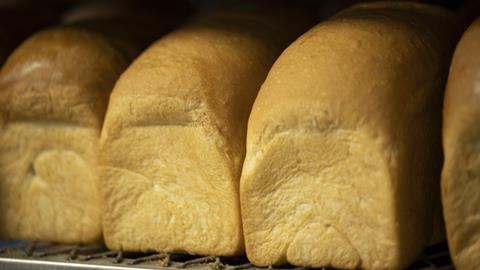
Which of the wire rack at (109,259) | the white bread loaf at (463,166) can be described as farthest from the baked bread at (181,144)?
the white bread loaf at (463,166)

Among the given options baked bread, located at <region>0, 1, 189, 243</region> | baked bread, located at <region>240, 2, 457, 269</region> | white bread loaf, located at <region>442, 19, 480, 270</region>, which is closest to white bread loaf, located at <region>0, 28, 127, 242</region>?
baked bread, located at <region>0, 1, 189, 243</region>

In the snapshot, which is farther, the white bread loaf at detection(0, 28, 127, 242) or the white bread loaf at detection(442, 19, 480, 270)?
the white bread loaf at detection(0, 28, 127, 242)

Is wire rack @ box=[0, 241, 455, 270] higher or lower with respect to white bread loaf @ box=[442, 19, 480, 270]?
lower

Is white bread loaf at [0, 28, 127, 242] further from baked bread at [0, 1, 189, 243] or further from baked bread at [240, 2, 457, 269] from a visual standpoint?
baked bread at [240, 2, 457, 269]

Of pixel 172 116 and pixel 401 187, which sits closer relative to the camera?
pixel 401 187

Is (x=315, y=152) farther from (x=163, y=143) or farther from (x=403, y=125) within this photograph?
(x=163, y=143)

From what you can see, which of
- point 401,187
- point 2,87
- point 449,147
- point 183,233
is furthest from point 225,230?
point 2,87

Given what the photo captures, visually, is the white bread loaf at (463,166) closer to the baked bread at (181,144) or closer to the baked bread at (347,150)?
the baked bread at (347,150)

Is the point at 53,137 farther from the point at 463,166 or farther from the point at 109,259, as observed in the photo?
the point at 463,166
